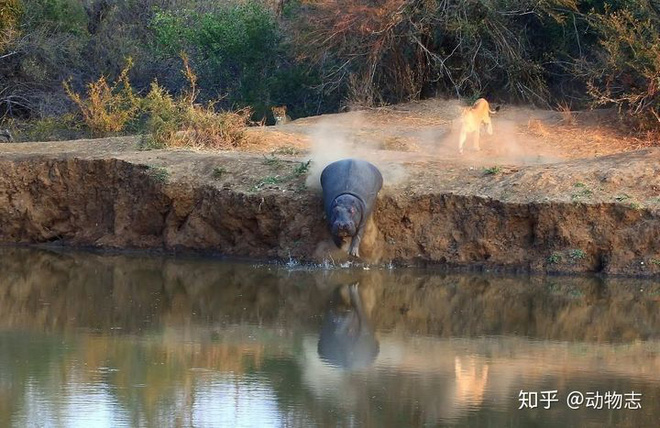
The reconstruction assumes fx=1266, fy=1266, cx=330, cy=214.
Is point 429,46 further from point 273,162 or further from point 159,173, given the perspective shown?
point 159,173

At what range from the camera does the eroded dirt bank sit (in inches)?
665

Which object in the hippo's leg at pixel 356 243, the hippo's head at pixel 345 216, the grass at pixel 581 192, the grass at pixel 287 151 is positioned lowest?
the hippo's leg at pixel 356 243

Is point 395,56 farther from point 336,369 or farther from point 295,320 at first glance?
point 336,369

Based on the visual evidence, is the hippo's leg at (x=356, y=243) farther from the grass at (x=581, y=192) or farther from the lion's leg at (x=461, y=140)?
the lion's leg at (x=461, y=140)

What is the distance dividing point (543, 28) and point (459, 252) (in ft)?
30.1

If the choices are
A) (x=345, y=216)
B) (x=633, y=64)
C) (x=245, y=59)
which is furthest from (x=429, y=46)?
(x=345, y=216)

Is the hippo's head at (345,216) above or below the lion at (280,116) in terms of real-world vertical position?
below

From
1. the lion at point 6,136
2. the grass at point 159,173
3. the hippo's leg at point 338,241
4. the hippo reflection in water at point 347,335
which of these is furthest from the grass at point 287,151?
the lion at point 6,136

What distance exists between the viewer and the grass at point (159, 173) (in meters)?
18.5

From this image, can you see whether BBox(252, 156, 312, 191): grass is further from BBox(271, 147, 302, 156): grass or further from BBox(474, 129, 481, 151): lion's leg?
BBox(474, 129, 481, 151): lion's leg

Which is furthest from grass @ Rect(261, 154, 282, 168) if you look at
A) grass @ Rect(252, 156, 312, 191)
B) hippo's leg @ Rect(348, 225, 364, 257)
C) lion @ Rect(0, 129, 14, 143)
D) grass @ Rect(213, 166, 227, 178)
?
lion @ Rect(0, 129, 14, 143)

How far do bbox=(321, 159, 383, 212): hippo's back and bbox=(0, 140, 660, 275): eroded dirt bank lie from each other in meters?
0.34

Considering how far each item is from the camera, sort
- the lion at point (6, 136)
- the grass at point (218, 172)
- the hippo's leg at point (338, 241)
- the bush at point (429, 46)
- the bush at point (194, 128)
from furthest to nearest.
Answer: the bush at point (429, 46)
the lion at point (6, 136)
the bush at point (194, 128)
the grass at point (218, 172)
the hippo's leg at point (338, 241)

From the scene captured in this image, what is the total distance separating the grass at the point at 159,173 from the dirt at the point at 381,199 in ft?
0.06
